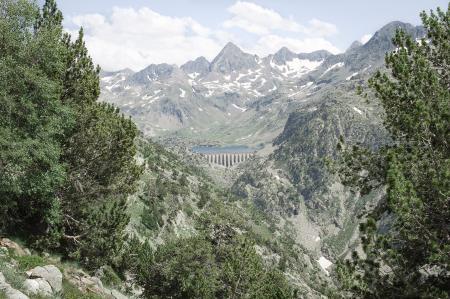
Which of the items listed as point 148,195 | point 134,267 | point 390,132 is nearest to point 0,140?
point 390,132

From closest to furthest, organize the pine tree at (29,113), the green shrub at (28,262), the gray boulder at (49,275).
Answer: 1. the gray boulder at (49,275)
2. the green shrub at (28,262)
3. the pine tree at (29,113)

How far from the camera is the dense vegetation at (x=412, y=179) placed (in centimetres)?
1733

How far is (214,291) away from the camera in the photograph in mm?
51656

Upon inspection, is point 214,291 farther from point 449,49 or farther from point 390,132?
point 449,49

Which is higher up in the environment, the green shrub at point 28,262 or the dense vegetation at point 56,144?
the dense vegetation at point 56,144

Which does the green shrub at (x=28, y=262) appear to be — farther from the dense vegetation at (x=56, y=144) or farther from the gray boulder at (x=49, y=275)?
the dense vegetation at (x=56, y=144)

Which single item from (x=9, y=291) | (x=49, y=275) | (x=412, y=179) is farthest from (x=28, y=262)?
(x=412, y=179)

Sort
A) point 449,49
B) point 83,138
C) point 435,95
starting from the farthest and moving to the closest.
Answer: point 83,138 → point 449,49 → point 435,95

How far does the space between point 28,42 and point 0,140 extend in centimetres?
792

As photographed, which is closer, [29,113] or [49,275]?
[49,275]

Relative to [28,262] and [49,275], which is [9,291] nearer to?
[49,275]

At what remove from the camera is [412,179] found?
62.4ft

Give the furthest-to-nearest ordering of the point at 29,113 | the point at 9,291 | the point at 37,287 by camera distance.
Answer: the point at 29,113 → the point at 37,287 → the point at 9,291

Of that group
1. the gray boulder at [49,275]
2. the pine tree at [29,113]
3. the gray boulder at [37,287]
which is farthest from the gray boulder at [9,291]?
the pine tree at [29,113]
